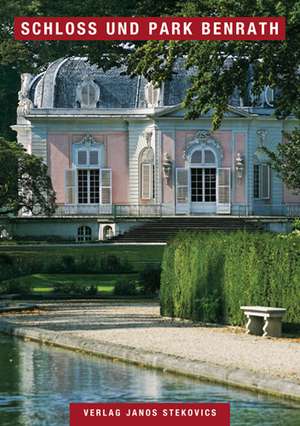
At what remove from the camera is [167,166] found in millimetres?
60688

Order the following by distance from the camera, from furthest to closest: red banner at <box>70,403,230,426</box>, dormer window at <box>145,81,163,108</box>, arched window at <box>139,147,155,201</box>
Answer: arched window at <box>139,147,155,201</box>, dormer window at <box>145,81,163,108</box>, red banner at <box>70,403,230,426</box>

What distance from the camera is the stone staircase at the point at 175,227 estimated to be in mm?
54938

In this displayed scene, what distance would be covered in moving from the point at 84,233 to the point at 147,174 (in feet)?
15.3

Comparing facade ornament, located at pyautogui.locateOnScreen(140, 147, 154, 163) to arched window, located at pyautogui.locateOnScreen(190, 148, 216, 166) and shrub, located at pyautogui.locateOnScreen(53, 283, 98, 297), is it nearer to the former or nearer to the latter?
arched window, located at pyautogui.locateOnScreen(190, 148, 216, 166)

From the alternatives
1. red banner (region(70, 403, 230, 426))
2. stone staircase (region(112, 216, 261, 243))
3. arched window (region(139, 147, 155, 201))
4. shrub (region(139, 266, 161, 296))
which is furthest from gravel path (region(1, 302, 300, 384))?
arched window (region(139, 147, 155, 201))

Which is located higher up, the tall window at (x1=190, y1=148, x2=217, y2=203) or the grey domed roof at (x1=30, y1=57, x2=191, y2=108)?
the grey domed roof at (x1=30, y1=57, x2=191, y2=108)

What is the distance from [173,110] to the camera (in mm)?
60188

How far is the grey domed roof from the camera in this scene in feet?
201

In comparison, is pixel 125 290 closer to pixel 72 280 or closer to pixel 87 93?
pixel 72 280

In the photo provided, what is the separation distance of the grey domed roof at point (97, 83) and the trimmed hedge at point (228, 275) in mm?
36067

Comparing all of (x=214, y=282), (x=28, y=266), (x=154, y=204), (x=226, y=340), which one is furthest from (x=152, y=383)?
(x=154, y=204)

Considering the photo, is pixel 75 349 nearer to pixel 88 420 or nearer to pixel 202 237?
pixel 202 237

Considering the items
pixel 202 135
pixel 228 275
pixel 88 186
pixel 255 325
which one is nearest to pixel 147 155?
pixel 202 135

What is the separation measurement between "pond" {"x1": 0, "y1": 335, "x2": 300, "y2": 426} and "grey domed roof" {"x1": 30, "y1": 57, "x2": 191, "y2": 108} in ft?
147
